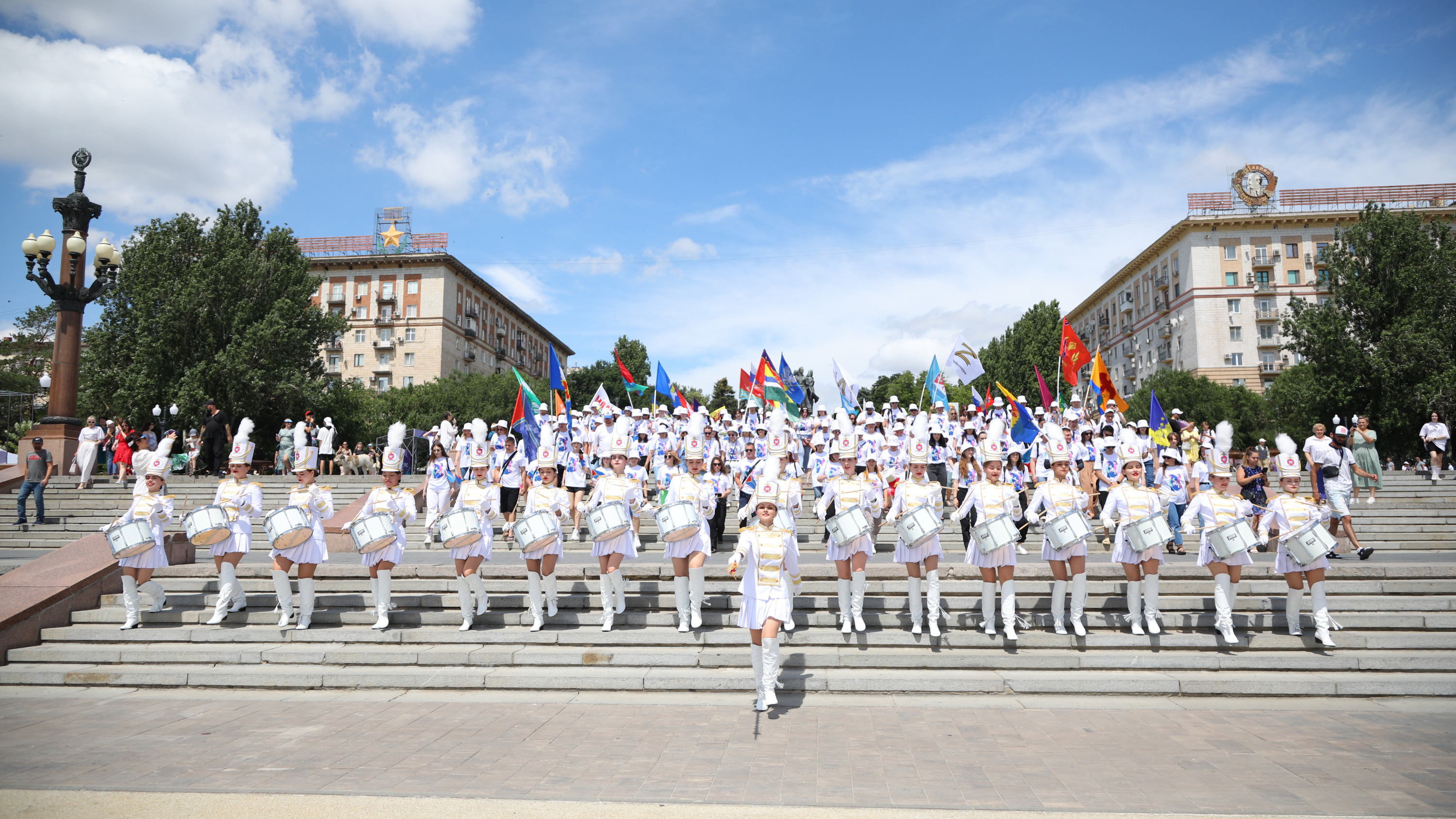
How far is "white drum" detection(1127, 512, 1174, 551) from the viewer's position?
907 cm

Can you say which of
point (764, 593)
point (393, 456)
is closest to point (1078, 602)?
point (764, 593)

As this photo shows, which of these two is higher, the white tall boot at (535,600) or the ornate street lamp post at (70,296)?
the ornate street lamp post at (70,296)

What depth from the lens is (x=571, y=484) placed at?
50.3 ft

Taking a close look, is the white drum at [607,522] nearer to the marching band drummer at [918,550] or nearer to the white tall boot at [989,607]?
the marching band drummer at [918,550]

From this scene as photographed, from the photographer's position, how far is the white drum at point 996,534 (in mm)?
9008

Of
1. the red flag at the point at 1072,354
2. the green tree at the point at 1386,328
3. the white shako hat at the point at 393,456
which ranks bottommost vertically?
the white shako hat at the point at 393,456

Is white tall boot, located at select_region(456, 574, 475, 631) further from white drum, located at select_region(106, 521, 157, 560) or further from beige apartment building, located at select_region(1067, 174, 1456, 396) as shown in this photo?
beige apartment building, located at select_region(1067, 174, 1456, 396)

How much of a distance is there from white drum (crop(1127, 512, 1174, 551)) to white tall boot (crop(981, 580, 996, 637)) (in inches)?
69.7

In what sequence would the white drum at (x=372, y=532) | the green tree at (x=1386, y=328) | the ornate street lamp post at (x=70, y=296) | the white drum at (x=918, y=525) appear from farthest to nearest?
the green tree at (x=1386, y=328) < the ornate street lamp post at (x=70, y=296) < the white drum at (x=372, y=532) < the white drum at (x=918, y=525)

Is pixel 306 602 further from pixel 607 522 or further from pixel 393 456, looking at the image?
pixel 607 522

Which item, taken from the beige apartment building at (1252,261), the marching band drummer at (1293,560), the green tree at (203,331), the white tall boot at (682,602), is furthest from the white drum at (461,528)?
the beige apartment building at (1252,261)

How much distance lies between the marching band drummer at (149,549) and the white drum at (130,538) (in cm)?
6

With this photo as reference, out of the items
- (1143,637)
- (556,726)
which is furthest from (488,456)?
(1143,637)

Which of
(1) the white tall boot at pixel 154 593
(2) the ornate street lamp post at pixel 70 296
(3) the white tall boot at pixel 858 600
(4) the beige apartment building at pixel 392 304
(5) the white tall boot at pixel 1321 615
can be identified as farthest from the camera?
(4) the beige apartment building at pixel 392 304
